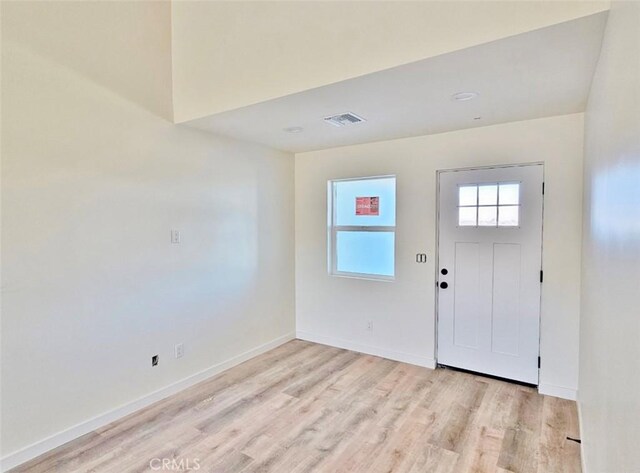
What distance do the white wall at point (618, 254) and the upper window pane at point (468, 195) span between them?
A: 1.56m

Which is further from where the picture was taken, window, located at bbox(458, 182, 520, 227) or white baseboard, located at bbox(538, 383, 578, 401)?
window, located at bbox(458, 182, 520, 227)

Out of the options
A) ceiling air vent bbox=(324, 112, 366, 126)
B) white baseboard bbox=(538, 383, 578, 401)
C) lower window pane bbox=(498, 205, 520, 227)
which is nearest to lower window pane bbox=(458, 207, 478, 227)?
lower window pane bbox=(498, 205, 520, 227)

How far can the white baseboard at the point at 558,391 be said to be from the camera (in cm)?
297

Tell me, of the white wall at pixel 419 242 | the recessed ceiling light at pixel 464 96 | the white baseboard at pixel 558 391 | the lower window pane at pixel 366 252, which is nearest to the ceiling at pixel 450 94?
the recessed ceiling light at pixel 464 96

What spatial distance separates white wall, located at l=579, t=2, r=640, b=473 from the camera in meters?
0.97

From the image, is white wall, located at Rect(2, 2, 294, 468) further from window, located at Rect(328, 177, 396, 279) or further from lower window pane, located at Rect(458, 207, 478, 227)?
lower window pane, located at Rect(458, 207, 478, 227)

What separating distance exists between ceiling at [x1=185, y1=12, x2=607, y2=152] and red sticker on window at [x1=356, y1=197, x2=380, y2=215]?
703mm

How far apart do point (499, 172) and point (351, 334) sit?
2348mm

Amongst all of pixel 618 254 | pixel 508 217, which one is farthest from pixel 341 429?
pixel 508 217

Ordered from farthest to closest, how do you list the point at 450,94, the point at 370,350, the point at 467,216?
the point at 370,350 < the point at 467,216 < the point at 450,94

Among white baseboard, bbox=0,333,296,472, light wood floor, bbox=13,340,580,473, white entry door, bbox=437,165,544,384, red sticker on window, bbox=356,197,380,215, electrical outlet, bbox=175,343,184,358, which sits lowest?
light wood floor, bbox=13,340,580,473

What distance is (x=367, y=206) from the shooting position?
4.09m

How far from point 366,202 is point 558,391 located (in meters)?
2.51

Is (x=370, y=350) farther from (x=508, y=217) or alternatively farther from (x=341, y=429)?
(x=508, y=217)
